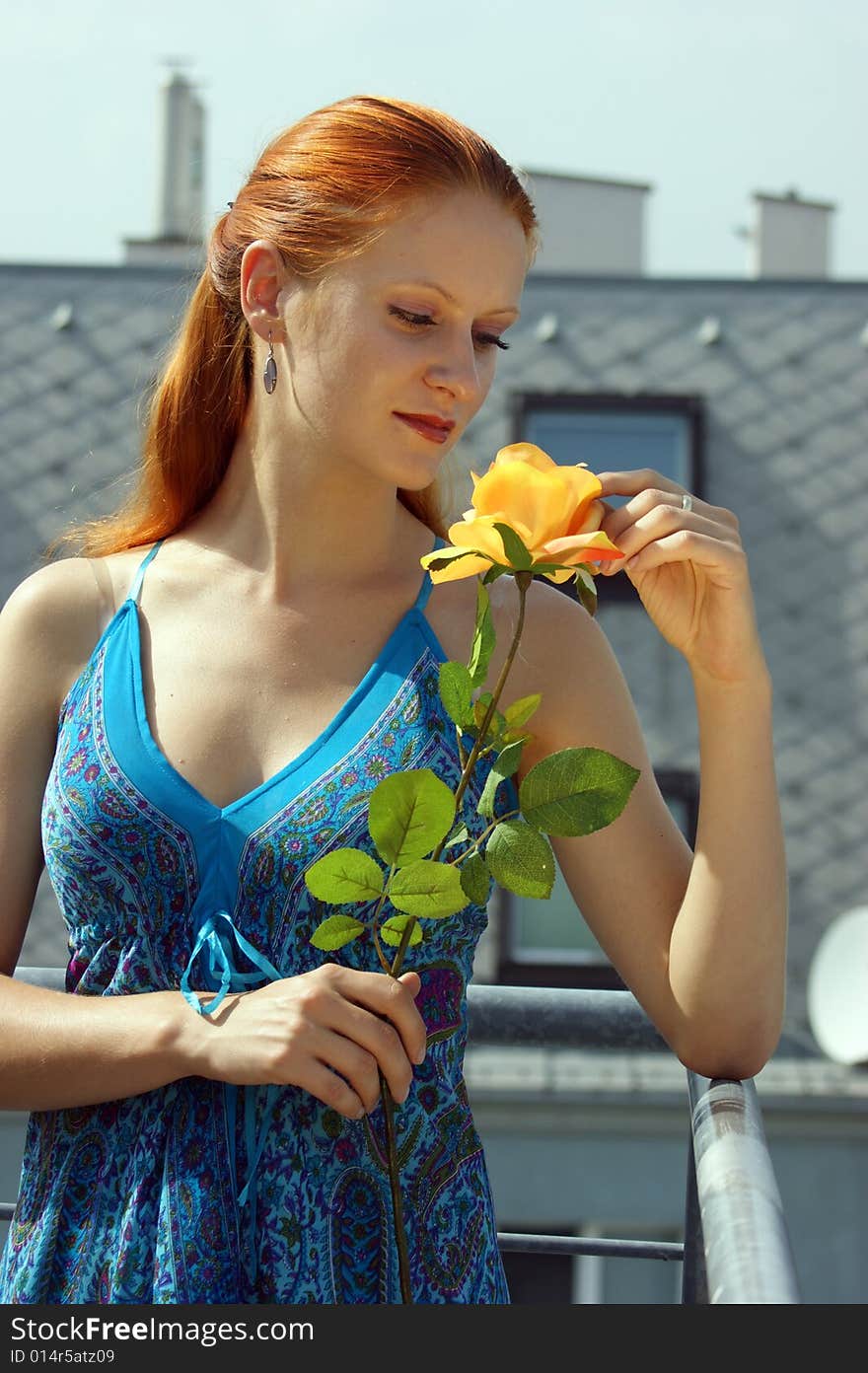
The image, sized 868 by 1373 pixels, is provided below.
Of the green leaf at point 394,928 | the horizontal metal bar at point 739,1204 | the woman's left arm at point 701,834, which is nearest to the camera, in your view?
the horizontal metal bar at point 739,1204

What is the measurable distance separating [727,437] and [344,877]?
1082 centimetres

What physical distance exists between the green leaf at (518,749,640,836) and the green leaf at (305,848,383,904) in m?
0.12

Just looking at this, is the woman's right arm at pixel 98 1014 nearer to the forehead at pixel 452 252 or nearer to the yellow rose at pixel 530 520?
the yellow rose at pixel 530 520

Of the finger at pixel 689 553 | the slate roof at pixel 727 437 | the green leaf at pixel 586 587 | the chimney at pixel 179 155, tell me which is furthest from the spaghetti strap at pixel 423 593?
the chimney at pixel 179 155

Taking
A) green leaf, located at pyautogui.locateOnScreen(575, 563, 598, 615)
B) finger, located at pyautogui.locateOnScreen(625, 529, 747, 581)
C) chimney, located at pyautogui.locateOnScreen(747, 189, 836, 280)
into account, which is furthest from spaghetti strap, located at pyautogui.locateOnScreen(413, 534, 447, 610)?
chimney, located at pyautogui.locateOnScreen(747, 189, 836, 280)

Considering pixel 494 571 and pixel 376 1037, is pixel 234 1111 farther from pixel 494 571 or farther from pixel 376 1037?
pixel 494 571

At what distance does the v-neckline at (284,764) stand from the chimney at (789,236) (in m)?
14.7

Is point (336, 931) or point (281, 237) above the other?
point (281, 237)

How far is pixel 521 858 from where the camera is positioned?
1.10 m

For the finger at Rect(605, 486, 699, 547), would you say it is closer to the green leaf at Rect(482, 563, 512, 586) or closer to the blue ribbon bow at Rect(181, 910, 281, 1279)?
the green leaf at Rect(482, 563, 512, 586)

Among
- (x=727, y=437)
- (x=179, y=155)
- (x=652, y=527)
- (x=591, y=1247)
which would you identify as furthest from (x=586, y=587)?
(x=179, y=155)

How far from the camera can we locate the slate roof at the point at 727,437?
37.2 ft

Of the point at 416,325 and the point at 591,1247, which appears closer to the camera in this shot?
the point at 416,325

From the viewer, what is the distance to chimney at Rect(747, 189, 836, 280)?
1556cm
